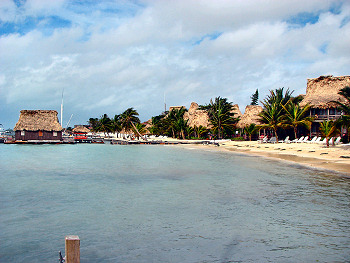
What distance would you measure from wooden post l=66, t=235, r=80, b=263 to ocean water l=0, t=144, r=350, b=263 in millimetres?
2257

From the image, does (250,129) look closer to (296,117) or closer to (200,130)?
(296,117)

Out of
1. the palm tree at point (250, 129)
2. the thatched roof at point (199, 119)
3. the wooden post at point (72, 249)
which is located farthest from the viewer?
the thatched roof at point (199, 119)

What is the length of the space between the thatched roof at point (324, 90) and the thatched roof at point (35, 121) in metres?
41.5

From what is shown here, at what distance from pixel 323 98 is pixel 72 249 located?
122 feet

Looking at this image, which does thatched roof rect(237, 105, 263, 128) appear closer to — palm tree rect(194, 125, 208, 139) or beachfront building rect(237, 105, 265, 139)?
beachfront building rect(237, 105, 265, 139)

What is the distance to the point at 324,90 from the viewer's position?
38.4 metres

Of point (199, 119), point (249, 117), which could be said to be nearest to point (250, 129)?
point (249, 117)

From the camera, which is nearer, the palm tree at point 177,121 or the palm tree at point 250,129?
the palm tree at point 250,129

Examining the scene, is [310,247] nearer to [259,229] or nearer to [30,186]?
[259,229]

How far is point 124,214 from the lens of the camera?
29.3 ft

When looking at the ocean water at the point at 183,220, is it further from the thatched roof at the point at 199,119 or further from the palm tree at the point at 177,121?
the palm tree at the point at 177,121

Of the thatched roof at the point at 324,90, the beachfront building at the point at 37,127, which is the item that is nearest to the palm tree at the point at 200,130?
the thatched roof at the point at 324,90

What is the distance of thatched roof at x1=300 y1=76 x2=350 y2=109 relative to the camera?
112 feet

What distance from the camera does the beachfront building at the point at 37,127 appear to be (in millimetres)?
52375
